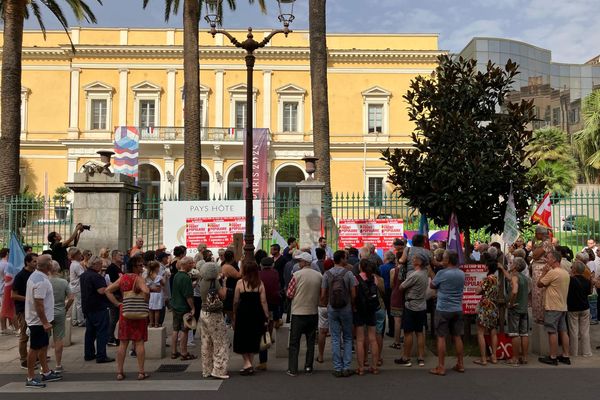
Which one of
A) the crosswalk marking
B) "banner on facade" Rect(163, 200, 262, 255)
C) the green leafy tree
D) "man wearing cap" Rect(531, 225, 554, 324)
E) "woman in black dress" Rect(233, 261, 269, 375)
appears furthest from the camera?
"banner on facade" Rect(163, 200, 262, 255)

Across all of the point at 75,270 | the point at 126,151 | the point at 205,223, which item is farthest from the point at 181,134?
the point at 75,270

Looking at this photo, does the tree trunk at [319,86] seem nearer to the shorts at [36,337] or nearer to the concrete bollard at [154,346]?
the concrete bollard at [154,346]

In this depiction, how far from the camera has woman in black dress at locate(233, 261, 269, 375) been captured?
784 centimetres

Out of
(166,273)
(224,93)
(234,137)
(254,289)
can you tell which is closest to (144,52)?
(224,93)

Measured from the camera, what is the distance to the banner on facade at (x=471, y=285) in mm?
9203

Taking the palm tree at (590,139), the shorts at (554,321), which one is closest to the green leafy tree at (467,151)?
the shorts at (554,321)

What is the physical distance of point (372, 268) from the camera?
8.27m

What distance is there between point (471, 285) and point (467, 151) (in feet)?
7.77

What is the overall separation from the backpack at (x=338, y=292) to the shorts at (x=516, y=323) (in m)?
2.74

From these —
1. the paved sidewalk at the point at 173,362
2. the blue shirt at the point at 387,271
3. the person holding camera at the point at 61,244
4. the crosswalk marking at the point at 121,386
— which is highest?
the person holding camera at the point at 61,244

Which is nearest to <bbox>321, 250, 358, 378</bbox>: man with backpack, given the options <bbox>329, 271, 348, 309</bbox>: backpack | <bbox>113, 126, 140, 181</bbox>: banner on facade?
<bbox>329, 271, 348, 309</bbox>: backpack

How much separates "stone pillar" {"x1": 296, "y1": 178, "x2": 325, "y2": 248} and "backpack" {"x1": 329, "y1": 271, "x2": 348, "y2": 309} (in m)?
5.75

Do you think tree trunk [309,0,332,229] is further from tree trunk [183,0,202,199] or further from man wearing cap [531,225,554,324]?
man wearing cap [531,225,554,324]

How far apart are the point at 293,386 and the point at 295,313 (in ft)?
3.53
